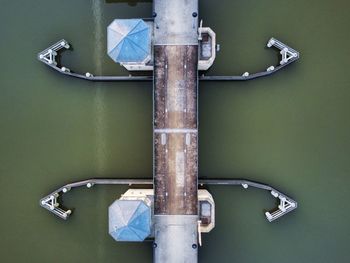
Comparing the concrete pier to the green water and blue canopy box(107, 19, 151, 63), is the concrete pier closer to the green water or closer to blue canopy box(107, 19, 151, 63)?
blue canopy box(107, 19, 151, 63)

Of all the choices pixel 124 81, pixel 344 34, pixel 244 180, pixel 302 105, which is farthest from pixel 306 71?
pixel 124 81

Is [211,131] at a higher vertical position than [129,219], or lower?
higher

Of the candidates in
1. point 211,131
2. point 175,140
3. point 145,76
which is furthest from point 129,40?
point 211,131

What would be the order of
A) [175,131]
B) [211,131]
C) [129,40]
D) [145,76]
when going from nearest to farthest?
[129,40] → [175,131] → [145,76] → [211,131]

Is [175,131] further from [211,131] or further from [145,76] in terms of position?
[145,76]

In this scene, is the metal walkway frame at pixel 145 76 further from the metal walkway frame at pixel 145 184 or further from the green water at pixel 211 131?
the metal walkway frame at pixel 145 184

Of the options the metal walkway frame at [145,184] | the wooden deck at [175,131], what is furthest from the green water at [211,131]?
the wooden deck at [175,131]
